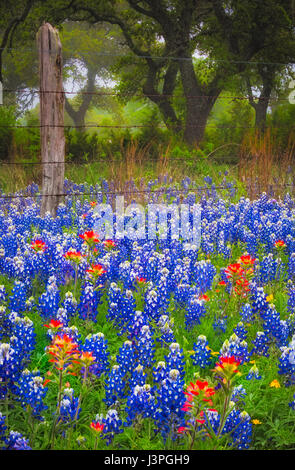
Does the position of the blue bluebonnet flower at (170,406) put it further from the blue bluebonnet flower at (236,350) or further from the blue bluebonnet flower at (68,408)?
the blue bluebonnet flower at (236,350)

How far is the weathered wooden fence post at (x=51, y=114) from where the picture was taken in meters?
7.23

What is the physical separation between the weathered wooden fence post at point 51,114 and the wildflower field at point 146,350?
6.41ft

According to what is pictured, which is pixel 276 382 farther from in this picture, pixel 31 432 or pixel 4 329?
pixel 4 329

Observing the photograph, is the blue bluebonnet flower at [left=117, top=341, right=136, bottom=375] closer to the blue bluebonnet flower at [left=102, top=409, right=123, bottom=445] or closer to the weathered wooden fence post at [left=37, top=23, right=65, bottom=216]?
the blue bluebonnet flower at [left=102, top=409, right=123, bottom=445]

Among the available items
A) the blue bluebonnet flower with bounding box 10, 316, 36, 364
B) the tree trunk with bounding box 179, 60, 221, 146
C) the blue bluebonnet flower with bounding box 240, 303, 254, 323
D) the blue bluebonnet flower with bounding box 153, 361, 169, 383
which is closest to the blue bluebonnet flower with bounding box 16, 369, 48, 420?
the blue bluebonnet flower with bounding box 10, 316, 36, 364

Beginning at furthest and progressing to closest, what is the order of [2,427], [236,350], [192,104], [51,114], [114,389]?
[192,104], [51,114], [236,350], [114,389], [2,427]

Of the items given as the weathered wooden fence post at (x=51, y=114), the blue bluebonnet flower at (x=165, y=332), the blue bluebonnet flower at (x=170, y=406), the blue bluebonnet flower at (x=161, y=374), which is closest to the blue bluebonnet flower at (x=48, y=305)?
the blue bluebonnet flower at (x=165, y=332)

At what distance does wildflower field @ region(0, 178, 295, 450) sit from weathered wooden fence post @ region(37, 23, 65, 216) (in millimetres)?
1954

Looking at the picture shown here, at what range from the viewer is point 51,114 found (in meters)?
7.39

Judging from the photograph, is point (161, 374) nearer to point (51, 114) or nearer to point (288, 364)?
point (288, 364)

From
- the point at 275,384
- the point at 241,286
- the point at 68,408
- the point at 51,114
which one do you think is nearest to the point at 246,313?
the point at 241,286

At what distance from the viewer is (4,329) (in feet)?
12.0

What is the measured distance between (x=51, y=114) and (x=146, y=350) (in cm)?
502
